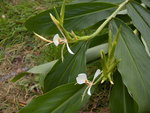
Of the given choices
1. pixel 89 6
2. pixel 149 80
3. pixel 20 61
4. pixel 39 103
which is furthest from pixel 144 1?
pixel 20 61

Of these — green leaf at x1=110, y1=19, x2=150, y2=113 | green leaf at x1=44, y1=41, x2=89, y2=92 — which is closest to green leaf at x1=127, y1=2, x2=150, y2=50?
green leaf at x1=110, y1=19, x2=150, y2=113

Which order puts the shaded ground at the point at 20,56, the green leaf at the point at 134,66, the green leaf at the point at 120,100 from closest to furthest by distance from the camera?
the green leaf at the point at 134,66 → the green leaf at the point at 120,100 → the shaded ground at the point at 20,56

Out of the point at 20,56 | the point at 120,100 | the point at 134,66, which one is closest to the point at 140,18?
the point at 134,66

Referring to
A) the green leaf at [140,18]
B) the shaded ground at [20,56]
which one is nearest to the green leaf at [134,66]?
the green leaf at [140,18]

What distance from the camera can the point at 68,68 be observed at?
3.99ft

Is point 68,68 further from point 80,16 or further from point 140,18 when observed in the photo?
point 140,18

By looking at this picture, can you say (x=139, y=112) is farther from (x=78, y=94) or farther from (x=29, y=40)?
(x=29, y=40)

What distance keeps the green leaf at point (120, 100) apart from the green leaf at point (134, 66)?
0.40ft

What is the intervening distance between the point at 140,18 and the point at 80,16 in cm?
21

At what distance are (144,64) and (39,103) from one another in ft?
1.18

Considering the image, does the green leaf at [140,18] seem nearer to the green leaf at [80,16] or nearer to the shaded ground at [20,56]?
the green leaf at [80,16]

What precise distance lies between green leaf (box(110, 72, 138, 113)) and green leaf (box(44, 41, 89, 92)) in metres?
0.14

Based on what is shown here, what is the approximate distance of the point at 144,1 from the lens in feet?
4.00

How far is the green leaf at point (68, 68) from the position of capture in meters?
1.17
